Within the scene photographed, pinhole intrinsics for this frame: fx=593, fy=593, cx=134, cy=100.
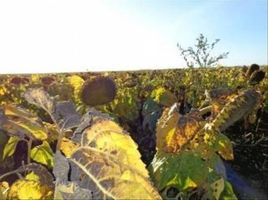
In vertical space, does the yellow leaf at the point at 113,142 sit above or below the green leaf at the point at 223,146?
above

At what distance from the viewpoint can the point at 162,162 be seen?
220 cm

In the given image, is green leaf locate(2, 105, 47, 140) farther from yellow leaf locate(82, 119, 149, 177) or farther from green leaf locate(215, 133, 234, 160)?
green leaf locate(215, 133, 234, 160)

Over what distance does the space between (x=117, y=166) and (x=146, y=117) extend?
7.79 metres

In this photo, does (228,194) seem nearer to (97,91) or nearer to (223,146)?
(223,146)

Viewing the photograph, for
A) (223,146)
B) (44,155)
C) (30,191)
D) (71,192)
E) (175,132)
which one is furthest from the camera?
(223,146)

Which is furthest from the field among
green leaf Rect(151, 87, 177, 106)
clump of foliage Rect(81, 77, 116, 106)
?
green leaf Rect(151, 87, 177, 106)

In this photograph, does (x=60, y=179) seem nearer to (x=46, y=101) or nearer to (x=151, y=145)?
(x=46, y=101)

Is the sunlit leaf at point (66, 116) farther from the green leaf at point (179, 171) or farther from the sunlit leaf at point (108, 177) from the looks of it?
the green leaf at point (179, 171)

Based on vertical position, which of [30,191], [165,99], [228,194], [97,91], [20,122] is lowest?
[165,99]

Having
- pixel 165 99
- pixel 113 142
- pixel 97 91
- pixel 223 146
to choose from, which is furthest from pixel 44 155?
pixel 165 99

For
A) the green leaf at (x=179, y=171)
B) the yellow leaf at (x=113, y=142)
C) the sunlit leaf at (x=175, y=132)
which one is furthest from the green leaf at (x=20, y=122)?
the green leaf at (x=179, y=171)

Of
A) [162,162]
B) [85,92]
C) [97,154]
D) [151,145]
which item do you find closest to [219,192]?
[162,162]

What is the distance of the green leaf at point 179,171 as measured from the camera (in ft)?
7.04

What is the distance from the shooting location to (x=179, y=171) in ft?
7.11
